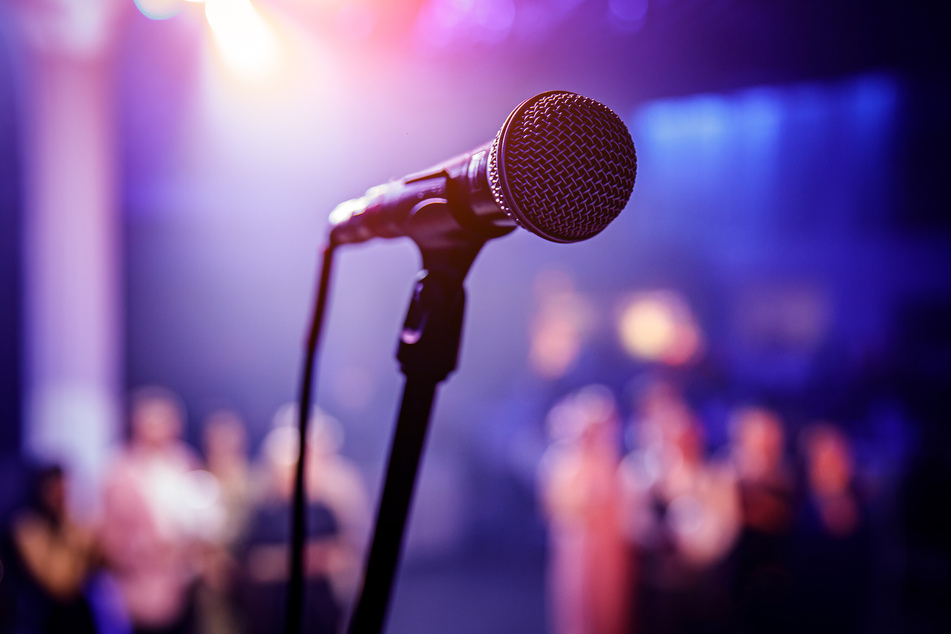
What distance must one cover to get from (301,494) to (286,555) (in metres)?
3.21

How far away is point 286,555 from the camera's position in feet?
12.2

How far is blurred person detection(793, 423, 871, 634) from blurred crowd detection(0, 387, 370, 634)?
2986 mm

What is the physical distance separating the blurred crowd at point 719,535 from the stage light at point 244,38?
3.46m

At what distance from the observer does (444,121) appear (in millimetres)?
4277

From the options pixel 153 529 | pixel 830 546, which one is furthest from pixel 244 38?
pixel 830 546

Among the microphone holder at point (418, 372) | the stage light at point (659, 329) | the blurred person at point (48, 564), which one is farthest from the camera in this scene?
the stage light at point (659, 329)

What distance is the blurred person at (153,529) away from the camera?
334 centimetres

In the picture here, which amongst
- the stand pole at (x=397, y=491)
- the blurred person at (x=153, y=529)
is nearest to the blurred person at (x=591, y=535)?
the blurred person at (x=153, y=529)

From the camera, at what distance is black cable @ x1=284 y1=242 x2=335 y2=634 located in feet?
2.92

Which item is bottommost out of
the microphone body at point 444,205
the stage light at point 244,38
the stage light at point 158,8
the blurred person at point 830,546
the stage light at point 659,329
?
the blurred person at point 830,546

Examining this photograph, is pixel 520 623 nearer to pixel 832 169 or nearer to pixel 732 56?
pixel 832 169

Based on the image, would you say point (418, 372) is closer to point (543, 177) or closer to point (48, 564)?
point (543, 177)

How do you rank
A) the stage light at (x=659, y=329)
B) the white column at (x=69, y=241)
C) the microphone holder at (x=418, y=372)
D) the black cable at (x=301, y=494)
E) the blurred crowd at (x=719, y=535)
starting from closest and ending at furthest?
the microphone holder at (x=418, y=372) < the black cable at (x=301, y=494) < the blurred crowd at (x=719, y=535) < the white column at (x=69, y=241) < the stage light at (x=659, y=329)

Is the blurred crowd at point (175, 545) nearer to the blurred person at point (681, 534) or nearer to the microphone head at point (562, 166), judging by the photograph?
the blurred person at point (681, 534)
